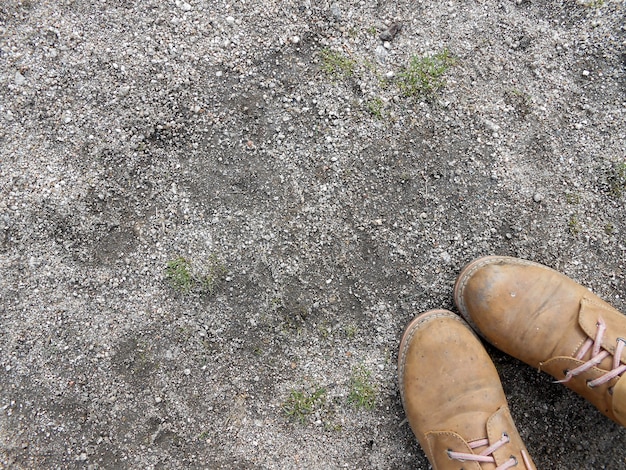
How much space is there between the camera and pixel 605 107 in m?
2.07

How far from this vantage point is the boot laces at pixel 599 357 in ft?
5.86

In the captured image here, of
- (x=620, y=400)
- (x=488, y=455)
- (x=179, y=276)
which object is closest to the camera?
(x=620, y=400)

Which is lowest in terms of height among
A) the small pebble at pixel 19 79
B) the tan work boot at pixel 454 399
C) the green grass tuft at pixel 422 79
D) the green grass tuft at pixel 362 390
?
the green grass tuft at pixel 362 390

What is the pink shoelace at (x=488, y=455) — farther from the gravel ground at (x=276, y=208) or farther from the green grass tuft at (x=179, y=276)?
the green grass tuft at (x=179, y=276)

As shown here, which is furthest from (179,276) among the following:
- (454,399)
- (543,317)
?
(543,317)

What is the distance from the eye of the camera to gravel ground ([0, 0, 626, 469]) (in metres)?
1.97

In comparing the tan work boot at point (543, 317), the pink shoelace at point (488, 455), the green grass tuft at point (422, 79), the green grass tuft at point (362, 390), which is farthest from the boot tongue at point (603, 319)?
the green grass tuft at point (422, 79)

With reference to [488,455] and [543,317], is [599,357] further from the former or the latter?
[488,455]

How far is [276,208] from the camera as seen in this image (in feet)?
6.61

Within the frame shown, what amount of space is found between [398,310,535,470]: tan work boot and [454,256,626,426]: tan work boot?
126 millimetres

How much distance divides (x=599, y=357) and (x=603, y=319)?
15 centimetres

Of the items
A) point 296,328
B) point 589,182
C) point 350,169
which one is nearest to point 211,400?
point 296,328

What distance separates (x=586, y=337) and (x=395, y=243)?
84 cm

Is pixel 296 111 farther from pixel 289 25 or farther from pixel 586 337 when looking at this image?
pixel 586 337
